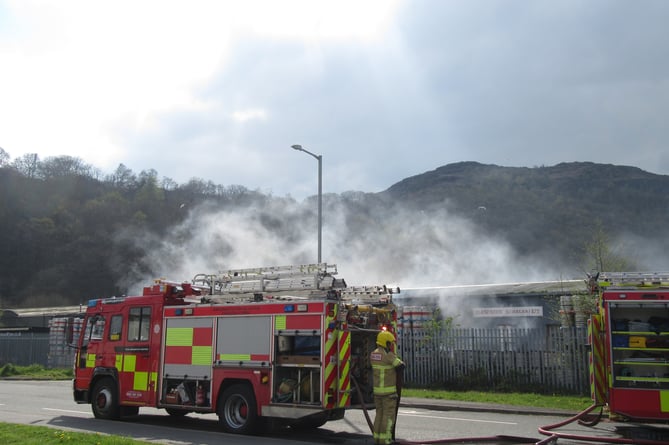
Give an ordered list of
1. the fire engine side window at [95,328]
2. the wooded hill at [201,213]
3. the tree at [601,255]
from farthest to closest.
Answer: the wooded hill at [201,213] → the tree at [601,255] → the fire engine side window at [95,328]

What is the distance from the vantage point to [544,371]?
17781mm

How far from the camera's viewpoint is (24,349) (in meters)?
34.4

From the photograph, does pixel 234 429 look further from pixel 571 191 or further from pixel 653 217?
pixel 571 191

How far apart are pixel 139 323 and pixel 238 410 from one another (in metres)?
3.08

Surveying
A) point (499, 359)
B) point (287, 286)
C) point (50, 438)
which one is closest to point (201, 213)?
point (499, 359)

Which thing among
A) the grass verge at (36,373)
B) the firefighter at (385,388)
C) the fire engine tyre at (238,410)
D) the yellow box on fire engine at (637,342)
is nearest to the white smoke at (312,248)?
the grass verge at (36,373)

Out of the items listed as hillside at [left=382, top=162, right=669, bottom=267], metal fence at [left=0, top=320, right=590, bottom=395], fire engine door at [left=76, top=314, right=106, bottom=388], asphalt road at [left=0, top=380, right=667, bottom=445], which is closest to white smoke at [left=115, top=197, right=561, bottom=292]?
metal fence at [left=0, top=320, right=590, bottom=395]

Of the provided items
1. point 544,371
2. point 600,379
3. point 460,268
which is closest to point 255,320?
point 600,379

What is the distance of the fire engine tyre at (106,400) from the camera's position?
12.2 meters

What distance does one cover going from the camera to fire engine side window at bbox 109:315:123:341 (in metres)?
12.4

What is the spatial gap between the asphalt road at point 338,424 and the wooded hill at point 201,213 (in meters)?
12.0

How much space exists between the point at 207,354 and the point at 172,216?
4761cm

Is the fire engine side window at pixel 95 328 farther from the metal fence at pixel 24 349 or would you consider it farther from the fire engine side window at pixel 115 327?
the metal fence at pixel 24 349

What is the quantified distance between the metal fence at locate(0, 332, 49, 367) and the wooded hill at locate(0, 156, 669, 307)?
27.0 feet
